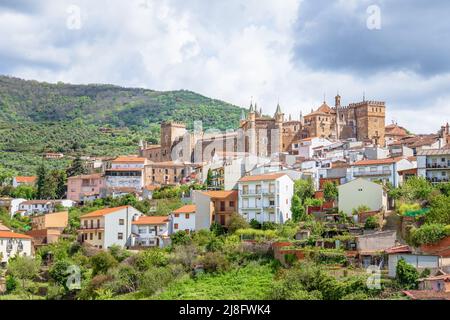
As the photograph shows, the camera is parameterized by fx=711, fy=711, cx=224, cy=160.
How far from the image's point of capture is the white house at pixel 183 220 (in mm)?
41750

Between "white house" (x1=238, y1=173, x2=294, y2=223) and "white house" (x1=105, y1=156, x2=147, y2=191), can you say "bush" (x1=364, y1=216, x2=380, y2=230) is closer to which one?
"white house" (x1=238, y1=173, x2=294, y2=223)

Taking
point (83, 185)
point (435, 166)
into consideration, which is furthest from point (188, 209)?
point (83, 185)

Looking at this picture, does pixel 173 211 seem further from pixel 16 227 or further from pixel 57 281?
pixel 16 227

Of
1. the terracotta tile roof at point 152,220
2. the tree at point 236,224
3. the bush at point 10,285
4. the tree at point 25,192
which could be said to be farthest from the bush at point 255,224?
the tree at point 25,192

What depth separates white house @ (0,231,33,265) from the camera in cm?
4225

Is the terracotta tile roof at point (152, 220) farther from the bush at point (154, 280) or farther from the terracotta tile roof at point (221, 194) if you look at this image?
the bush at point (154, 280)

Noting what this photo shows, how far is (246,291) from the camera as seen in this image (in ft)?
102

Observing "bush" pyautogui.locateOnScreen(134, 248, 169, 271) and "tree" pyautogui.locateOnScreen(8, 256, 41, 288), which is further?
"tree" pyautogui.locateOnScreen(8, 256, 41, 288)

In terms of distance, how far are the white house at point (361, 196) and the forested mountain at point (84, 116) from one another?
4666 centimetres

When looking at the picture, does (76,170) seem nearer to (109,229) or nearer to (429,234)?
(109,229)

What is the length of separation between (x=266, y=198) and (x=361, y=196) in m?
5.54

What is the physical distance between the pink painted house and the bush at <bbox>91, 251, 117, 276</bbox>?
22.8 m

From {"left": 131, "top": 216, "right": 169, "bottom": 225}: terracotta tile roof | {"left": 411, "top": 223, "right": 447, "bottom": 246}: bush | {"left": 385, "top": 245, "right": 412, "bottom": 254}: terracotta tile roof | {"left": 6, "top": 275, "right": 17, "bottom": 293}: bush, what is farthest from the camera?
{"left": 131, "top": 216, "right": 169, "bottom": 225}: terracotta tile roof

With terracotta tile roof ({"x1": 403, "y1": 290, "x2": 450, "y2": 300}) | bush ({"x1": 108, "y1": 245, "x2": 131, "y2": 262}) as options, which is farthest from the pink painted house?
terracotta tile roof ({"x1": 403, "y1": 290, "x2": 450, "y2": 300})
